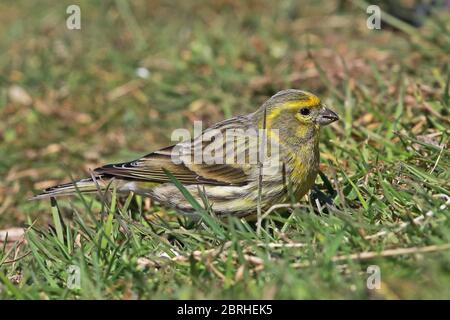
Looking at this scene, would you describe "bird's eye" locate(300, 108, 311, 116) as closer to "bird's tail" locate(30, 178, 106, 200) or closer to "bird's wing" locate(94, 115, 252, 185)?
"bird's wing" locate(94, 115, 252, 185)

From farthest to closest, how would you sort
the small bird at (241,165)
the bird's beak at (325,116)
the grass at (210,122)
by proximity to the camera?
the bird's beak at (325,116) → the small bird at (241,165) → the grass at (210,122)

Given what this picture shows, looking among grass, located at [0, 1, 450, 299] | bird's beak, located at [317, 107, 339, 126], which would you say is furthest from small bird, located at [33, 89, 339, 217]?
grass, located at [0, 1, 450, 299]

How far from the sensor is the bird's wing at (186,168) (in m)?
4.58

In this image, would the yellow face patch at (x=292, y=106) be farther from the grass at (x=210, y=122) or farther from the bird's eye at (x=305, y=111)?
the grass at (x=210, y=122)

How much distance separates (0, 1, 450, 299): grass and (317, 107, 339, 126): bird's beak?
0.32 metres

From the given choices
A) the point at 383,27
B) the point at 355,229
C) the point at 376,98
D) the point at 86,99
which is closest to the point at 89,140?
the point at 86,99

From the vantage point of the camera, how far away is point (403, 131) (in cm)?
511

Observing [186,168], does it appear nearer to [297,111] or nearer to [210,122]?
[297,111]

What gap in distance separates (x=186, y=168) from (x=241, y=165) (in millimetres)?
379

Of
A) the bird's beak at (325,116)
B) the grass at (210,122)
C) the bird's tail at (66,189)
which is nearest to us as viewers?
the grass at (210,122)

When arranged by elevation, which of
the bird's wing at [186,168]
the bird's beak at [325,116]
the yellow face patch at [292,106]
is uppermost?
the yellow face patch at [292,106]

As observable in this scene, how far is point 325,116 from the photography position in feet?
15.1

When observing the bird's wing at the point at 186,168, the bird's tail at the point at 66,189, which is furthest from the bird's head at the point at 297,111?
the bird's tail at the point at 66,189
